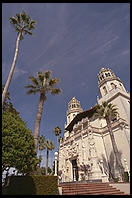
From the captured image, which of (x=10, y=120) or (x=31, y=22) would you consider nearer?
(x=10, y=120)

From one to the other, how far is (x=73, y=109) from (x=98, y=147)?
874 inches

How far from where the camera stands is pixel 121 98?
1083 inches

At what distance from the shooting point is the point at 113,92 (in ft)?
97.8

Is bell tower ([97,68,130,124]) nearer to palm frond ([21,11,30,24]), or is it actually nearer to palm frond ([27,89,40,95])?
palm frond ([27,89,40,95])

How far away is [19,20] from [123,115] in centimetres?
2468

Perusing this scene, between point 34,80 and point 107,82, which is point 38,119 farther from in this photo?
point 107,82

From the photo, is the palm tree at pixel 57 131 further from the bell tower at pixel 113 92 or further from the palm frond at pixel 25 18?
the palm frond at pixel 25 18

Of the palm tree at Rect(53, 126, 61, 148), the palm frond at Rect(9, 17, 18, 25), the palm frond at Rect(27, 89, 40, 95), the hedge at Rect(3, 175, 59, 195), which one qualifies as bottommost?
the hedge at Rect(3, 175, 59, 195)

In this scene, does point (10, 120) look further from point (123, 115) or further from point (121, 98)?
point (121, 98)

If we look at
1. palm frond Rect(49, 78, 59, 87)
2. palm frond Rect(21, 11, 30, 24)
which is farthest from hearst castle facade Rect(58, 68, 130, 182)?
palm frond Rect(21, 11, 30, 24)

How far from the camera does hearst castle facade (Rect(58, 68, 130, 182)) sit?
2180 centimetres

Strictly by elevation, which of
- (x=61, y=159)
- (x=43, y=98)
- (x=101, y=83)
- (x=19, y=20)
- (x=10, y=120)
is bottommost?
(x=61, y=159)

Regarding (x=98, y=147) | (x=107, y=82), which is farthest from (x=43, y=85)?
(x=107, y=82)

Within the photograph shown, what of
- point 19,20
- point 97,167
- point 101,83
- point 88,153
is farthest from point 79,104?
point 19,20
